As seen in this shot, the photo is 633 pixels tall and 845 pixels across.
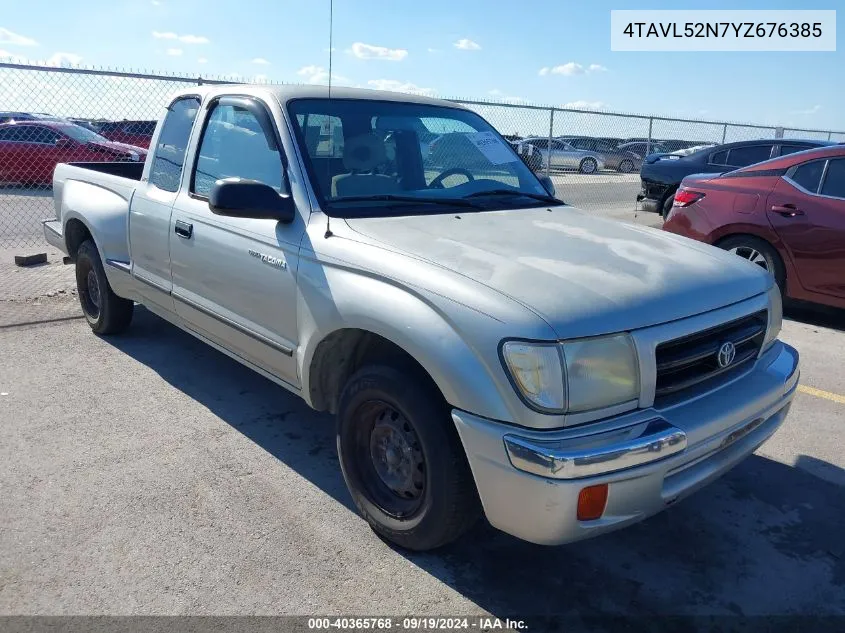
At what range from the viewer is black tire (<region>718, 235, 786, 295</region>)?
20.7 ft

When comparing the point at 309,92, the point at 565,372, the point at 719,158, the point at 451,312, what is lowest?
the point at 565,372

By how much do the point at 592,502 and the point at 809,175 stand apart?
529cm

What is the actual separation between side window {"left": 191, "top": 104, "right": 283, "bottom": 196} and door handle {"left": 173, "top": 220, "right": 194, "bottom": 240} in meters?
0.20

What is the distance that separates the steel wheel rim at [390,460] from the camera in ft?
9.24

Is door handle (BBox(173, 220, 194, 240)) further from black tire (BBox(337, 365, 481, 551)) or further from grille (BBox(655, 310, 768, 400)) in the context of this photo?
grille (BBox(655, 310, 768, 400))

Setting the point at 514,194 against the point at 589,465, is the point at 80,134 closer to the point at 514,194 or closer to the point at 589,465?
the point at 514,194

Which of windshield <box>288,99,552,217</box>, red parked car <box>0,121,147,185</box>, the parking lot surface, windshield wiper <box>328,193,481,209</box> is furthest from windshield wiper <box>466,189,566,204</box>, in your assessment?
red parked car <box>0,121,147,185</box>

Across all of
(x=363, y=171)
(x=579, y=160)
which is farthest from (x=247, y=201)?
(x=579, y=160)

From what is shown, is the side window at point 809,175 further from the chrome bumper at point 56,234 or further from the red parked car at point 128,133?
the red parked car at point 128,133

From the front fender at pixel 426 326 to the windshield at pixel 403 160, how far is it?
0.44 m

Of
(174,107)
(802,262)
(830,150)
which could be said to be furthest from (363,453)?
(830,150)

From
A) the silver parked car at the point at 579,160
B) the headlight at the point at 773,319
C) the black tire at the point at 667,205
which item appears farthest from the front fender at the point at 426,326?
the silver parked car at the point at 579,160

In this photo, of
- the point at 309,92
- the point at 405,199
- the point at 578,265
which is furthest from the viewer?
the point at 309,92

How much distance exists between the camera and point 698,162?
12000 mm
